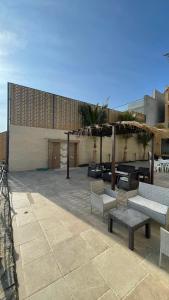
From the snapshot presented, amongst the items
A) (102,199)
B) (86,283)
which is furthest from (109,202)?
(86,283)

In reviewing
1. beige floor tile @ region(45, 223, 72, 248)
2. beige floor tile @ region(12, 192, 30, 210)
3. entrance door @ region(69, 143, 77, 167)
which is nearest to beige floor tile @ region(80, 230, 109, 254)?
beige floor tile @ region(45, 223, 72, 248)

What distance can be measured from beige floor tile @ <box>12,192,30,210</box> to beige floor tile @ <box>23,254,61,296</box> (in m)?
2.46

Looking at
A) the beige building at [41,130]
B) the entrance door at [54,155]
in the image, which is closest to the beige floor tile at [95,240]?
the beige building at [41,130]

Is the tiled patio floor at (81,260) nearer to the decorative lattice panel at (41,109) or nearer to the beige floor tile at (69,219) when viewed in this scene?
the beige floor tile at (69,219)

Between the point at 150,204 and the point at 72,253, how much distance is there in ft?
6.93

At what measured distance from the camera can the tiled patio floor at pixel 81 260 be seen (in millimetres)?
1837

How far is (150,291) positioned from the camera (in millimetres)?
1838

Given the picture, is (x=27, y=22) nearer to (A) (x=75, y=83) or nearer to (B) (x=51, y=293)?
(A) (x=75, y=83)

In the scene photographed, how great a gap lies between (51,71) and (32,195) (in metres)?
6.84

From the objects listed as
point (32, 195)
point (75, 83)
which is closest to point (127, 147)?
point (75, 83)

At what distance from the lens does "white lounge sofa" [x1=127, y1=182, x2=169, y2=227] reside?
3111mm

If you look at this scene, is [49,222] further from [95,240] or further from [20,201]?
[20,201]

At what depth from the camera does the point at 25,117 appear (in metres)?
10.8

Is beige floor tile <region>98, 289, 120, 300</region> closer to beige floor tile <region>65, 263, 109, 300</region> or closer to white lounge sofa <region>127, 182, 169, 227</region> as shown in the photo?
beige floor tile <region>65, 263, 109, 300</region>
